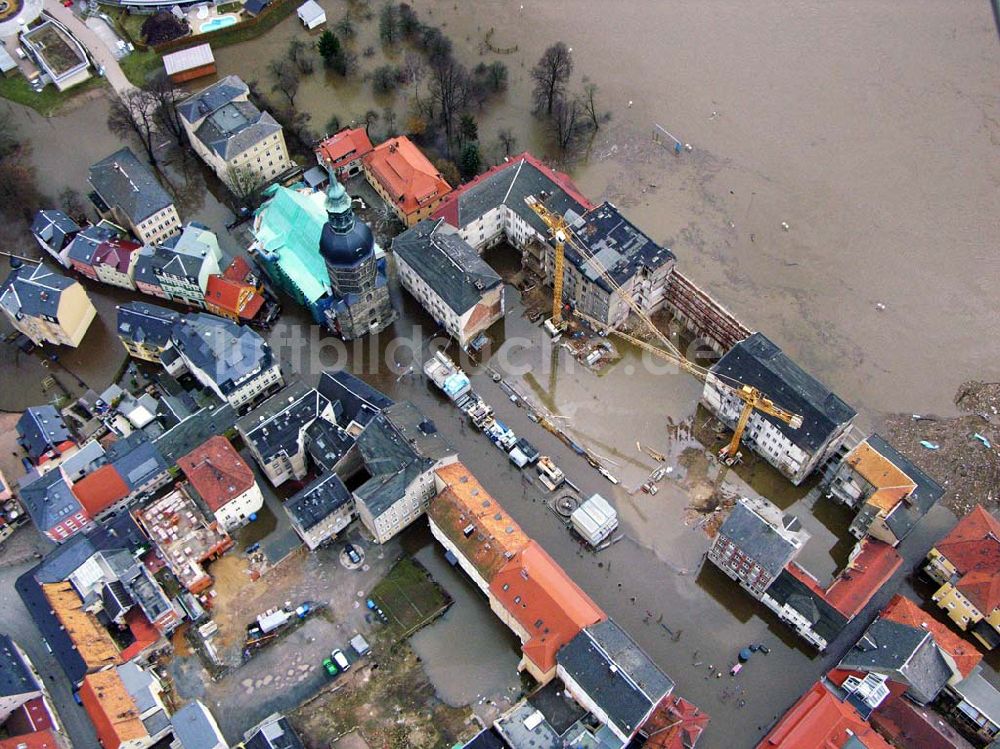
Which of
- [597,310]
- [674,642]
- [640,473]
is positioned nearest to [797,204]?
[597,310]

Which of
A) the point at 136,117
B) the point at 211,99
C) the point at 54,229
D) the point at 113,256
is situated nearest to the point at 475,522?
the point at 113,256

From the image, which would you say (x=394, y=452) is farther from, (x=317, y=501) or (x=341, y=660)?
(x=341, y=660)

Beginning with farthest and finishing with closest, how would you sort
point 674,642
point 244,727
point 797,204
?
point 797,204, point 674,642, point 244,727

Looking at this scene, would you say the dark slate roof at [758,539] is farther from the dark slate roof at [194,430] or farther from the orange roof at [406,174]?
the orange roof at [406,174]

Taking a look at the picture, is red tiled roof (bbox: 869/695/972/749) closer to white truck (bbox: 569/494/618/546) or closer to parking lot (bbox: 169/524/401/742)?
white truck (bbox: 569/494/618/546)

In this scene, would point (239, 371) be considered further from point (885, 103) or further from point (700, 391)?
point (885, 103)

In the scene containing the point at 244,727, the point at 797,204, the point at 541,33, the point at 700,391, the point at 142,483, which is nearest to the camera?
the point at 244,727
